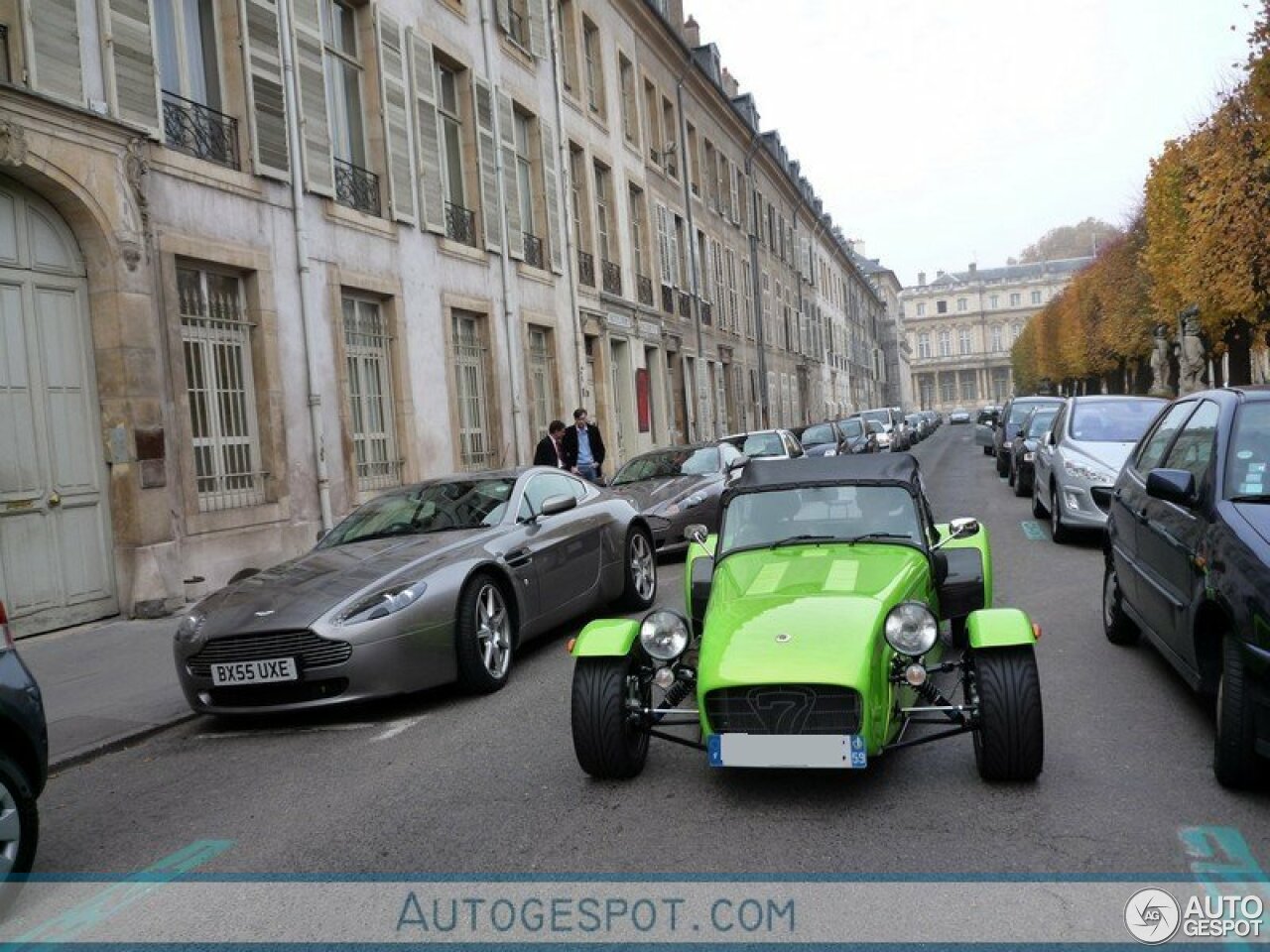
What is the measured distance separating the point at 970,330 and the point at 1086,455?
463 ft

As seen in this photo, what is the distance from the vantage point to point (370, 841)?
13.8ft

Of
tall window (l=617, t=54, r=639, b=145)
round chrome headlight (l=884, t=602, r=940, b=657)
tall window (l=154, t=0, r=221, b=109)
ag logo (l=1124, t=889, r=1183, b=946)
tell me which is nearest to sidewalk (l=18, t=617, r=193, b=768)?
round chrome headlight (l=884, t=602, r=940, b=657)

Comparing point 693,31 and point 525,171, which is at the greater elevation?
point 693,31

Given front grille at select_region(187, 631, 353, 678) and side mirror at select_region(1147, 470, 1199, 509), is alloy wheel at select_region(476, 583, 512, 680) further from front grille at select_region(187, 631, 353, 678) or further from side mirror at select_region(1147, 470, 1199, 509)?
side mirror at select_region(1147, 470, 1199, 509)

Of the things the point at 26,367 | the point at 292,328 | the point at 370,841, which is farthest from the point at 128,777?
the point at 292,328

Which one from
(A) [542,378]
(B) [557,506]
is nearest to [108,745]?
(B) [557,506]

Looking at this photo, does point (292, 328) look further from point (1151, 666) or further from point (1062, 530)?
point (1151, 666)

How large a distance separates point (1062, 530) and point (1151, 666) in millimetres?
5626

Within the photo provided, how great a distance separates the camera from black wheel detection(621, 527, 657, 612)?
29.7 ft

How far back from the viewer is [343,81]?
1484 cm

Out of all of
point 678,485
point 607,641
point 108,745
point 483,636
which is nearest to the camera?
point 607,641

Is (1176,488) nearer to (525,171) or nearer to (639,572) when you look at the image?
(639,572)

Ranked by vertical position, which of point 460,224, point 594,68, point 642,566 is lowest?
point 642,566

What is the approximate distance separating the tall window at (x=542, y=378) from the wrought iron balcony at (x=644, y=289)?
19.7 ft
